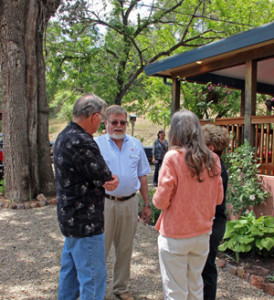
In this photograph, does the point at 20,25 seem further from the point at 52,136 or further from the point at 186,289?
the point at 52,136

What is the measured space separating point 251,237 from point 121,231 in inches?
67.6

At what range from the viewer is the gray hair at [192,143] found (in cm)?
192

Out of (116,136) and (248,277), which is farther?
(248,277)

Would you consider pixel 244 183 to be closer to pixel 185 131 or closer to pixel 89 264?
pixel 185 131

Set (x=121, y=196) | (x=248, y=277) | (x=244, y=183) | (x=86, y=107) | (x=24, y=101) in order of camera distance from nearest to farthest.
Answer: (x=86, y=107), (x=121, y=196), (x=248, y=277), (x=244, y=183), (x=24, y=101)

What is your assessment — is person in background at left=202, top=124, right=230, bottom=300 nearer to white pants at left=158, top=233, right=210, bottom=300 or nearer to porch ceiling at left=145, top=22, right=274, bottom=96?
white pants at left=158, top=233, right=210, bottom=300

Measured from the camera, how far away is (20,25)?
674cm

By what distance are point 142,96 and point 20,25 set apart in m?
11.1

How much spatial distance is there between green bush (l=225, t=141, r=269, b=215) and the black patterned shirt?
3036 mm

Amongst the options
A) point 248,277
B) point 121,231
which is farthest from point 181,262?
point 248,277

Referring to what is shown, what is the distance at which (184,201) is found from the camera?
6.55 ft

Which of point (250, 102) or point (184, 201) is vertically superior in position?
point (250, 102)

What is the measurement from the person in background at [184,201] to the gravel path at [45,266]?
115 centimetres

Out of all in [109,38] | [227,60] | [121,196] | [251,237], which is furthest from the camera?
[109,38]
